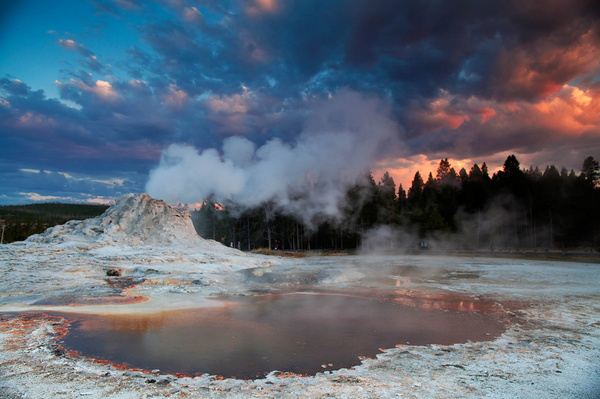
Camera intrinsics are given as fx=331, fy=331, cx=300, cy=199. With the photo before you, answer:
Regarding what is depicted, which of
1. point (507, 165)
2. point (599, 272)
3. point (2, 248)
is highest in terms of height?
point (507, 165)

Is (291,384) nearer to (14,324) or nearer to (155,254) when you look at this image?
(14,324)

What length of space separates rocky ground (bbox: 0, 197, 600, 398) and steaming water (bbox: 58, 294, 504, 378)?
43 cm

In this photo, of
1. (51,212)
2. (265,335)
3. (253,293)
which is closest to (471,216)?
(253,293)

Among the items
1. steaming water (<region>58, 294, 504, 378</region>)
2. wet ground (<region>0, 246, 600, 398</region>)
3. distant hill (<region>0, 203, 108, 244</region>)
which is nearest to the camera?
wet ground (<region>0, 246, 600, 398</region>)

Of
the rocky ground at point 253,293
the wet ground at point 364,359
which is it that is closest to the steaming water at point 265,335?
the wet ground at point 364,359

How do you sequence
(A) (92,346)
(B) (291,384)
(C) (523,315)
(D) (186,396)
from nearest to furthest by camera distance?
1. (D) (186,396)
2. (B) (291,384)
3. (A) (92,346)
4. (C) (523,315)

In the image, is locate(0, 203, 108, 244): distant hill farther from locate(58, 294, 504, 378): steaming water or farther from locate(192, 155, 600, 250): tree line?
locate(58, 294, 504, 378): steaming water

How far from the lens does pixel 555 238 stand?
45438 mm

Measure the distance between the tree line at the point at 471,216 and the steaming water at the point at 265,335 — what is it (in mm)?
40940

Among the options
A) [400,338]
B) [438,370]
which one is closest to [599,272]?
[400,338]

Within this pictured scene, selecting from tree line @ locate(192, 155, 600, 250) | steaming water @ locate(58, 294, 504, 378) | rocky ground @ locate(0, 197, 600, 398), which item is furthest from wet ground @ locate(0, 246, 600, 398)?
tree line @ locate(192, 155, 600, 250)

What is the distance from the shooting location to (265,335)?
26.2ft

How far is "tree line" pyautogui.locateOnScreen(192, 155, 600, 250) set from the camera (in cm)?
4512

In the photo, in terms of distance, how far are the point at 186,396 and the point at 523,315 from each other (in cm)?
973
